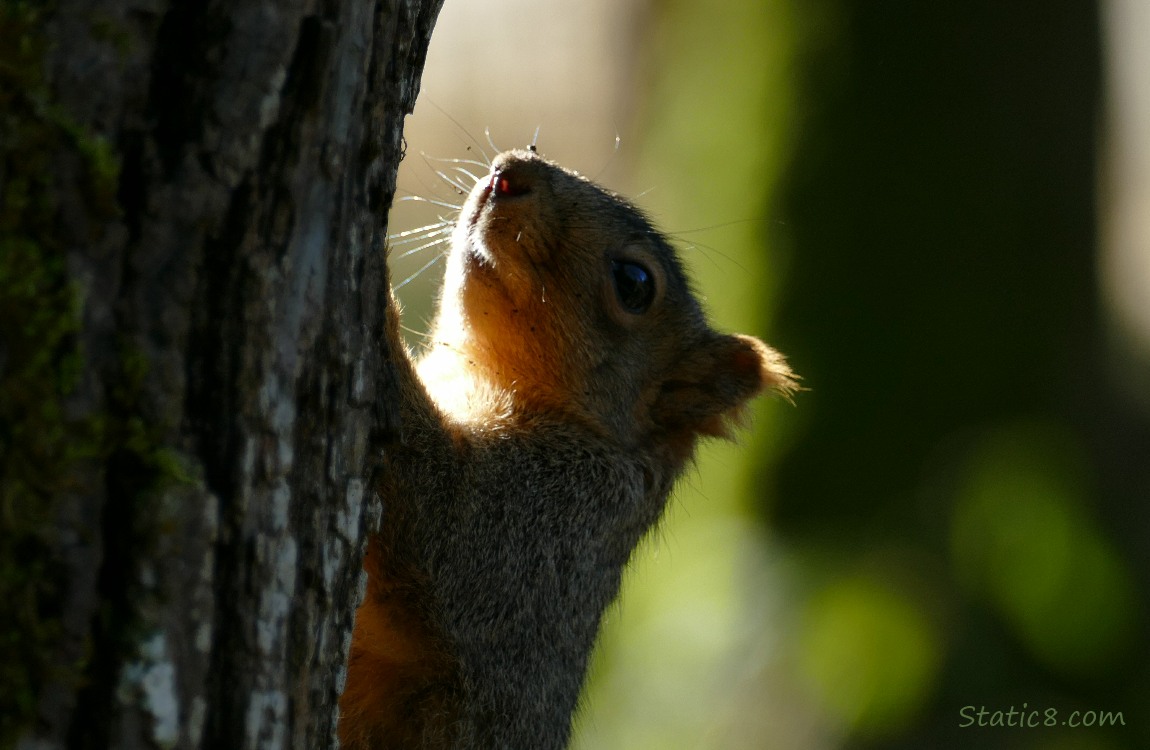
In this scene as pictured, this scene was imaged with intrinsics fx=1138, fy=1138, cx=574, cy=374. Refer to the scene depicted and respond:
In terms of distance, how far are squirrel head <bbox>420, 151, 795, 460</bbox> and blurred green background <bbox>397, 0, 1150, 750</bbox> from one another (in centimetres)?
204

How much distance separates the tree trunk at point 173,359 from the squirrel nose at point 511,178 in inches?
59.8

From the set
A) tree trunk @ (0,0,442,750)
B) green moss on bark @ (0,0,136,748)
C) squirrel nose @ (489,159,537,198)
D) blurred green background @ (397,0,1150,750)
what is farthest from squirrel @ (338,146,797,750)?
blurred green background @ (397,0,1150,750)

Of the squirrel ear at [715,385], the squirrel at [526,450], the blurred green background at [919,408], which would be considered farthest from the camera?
the blurred green background at [919,408]

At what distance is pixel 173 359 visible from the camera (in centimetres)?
142

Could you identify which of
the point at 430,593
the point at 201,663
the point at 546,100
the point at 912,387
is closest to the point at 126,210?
the point at 201,663

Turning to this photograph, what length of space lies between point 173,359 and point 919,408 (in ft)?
17.3

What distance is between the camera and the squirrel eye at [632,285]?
142 inches

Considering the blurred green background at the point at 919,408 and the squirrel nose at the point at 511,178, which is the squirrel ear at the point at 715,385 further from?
the blurred green background at the point at 919,408

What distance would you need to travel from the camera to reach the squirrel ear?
150 inches

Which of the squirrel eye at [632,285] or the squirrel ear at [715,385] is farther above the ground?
the squirrel eye at [632,285]

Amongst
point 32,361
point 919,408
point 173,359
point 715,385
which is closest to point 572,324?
point 715,385

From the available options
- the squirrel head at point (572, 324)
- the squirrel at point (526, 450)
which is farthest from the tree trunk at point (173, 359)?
the squirrel head at point (572, 324)

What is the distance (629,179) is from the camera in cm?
777

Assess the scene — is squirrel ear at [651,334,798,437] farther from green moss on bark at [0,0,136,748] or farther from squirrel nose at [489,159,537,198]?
green moss on bark at [0,0,136,748]
